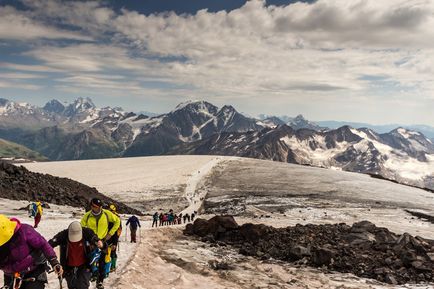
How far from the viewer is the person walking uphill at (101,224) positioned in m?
11.1

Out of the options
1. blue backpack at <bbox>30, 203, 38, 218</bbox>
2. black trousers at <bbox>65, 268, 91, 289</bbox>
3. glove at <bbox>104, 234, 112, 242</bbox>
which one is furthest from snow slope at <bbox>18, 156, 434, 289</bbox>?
blue backpack at <bbox>30, 203, 38, 218</bbox>

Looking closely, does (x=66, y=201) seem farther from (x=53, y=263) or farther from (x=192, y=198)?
(x=53, y=263)

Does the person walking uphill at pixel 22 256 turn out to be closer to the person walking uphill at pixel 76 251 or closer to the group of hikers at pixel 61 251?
the group of hikers at pixel 61 251

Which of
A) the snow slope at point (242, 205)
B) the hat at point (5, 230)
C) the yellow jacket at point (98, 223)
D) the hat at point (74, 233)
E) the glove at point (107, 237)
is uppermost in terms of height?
the hat at point (5, 230)

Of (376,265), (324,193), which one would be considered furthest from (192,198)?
(376,265)

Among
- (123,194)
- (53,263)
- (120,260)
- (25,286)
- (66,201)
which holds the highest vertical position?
(53,263)

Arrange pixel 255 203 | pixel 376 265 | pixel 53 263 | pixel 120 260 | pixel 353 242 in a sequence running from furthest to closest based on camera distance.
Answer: pixel 255 203 → pixel 353 242 → pixel 376 265 → pixel 120 260 → pixel 53 263

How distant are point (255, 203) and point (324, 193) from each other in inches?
682

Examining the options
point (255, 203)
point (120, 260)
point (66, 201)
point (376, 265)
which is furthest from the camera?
point (255, 203)

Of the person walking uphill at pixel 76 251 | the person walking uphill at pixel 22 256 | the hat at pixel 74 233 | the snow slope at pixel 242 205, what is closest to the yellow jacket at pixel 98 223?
the person walking uphill at pixel 76 251

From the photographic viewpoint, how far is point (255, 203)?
193 feet

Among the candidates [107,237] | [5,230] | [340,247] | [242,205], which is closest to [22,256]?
[5,230]

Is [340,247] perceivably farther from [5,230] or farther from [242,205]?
[242,205]

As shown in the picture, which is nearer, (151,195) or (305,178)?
(151,195)
